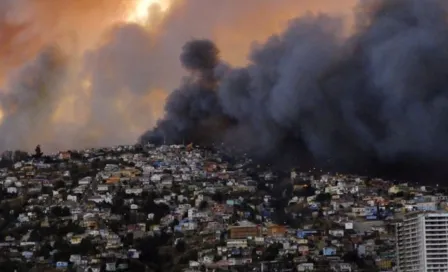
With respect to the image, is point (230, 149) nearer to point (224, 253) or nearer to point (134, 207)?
point (134, 207)

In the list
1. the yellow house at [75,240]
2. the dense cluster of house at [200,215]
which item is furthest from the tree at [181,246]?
the yellow house at [75,240]

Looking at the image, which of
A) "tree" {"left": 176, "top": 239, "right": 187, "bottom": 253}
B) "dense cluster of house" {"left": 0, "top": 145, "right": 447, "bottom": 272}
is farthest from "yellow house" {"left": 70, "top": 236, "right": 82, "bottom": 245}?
"tree" {"left": 176, "top": 239, "right": 187, "bottom": 253}

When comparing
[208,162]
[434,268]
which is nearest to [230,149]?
[208,162]

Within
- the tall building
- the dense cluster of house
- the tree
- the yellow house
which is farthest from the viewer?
the yellow house

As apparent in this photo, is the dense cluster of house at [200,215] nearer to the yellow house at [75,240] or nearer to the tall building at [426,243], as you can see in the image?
the yellow house at [75,240]

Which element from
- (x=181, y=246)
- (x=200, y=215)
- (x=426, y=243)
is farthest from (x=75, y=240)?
(x=426, y=243)

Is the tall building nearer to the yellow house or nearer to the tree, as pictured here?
the tree
